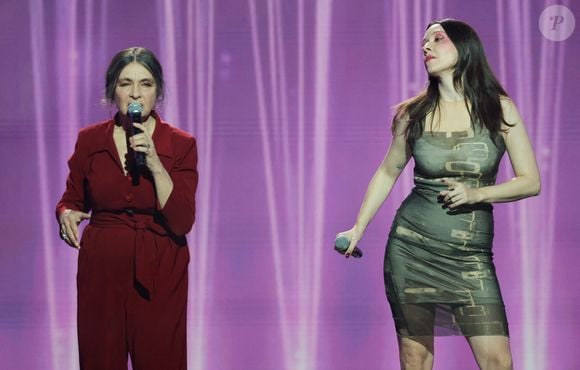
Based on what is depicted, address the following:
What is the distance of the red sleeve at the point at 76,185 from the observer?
2.85 m

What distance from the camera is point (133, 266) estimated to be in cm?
272

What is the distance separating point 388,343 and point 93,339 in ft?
6.01

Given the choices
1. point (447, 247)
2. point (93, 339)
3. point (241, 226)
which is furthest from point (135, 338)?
point (241, 226)

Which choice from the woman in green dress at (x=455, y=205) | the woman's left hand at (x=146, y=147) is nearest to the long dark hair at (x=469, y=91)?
the woman in green dress at (x=455, y=205)

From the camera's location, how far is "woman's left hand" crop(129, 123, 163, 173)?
2.60 metres

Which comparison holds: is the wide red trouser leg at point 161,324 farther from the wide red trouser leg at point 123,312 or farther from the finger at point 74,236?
the finger at point 74,236

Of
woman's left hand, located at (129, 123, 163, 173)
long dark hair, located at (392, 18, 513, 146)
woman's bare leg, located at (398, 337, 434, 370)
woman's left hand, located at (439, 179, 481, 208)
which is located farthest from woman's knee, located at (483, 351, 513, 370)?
woman's left hand, located at (129, 123, 163, 173)

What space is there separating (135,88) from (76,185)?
0.33 m

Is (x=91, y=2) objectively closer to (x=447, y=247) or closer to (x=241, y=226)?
(x=241, y=226)

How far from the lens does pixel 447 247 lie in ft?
9.38

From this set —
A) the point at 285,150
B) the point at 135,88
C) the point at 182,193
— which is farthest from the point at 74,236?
the point at 285,150

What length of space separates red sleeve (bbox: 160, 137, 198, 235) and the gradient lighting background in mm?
1366

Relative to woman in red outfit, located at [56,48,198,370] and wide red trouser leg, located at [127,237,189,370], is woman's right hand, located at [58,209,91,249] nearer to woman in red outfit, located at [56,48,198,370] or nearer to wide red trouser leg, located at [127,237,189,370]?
woman in red outfit, located at [56,48,198,370]

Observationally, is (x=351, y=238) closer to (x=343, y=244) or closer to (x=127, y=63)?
(x=343, y=244)
